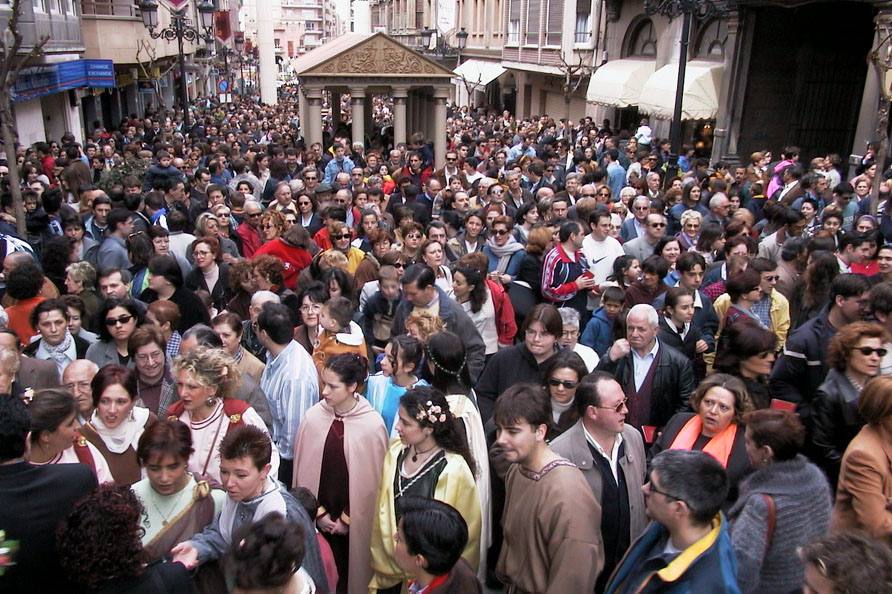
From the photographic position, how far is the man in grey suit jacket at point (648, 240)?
7.22m

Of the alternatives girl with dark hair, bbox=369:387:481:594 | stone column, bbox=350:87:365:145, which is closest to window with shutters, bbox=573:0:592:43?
stone column, bbox=350:87:365:145

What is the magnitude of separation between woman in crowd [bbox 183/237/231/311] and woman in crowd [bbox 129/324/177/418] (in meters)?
1.89

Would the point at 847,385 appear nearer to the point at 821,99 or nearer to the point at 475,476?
the point at 475,476

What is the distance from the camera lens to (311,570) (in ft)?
9.94

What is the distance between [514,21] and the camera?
1341 inches

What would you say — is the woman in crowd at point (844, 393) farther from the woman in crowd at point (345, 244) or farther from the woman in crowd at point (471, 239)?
the woman in crowd at point (345, 244)

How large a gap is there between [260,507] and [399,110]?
1625 cm

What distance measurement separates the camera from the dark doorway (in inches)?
684

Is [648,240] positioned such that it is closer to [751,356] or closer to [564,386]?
[751,356]

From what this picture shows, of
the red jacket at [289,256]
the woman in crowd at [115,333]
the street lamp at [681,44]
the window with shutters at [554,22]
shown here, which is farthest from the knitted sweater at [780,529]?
the window with shutters at [554,22]

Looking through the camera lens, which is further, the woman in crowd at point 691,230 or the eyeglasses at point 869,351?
the woman in crowd at point 691,230

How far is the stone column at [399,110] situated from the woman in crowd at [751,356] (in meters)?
14.9

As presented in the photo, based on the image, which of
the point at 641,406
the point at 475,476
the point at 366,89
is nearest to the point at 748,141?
the point at 366,89

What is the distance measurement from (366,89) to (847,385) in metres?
15.7
